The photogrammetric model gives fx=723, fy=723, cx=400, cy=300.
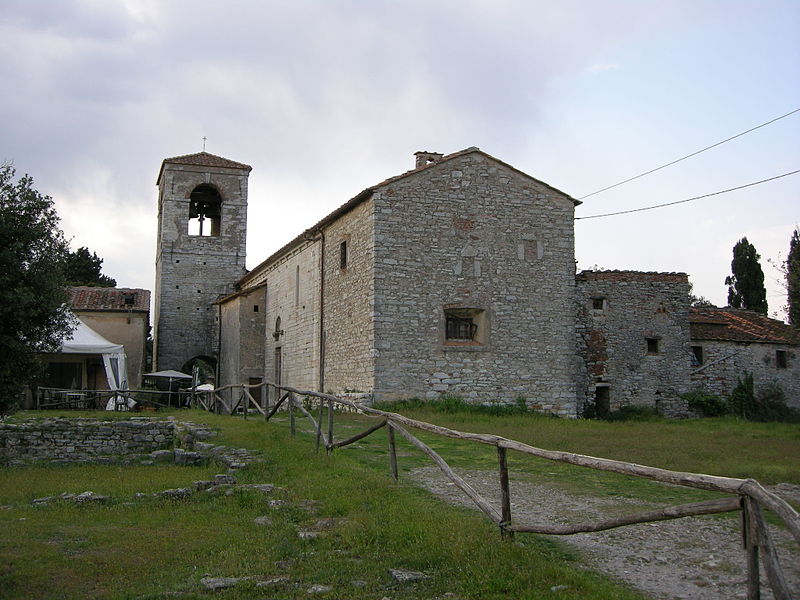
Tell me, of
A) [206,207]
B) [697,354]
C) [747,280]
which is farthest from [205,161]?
[747,280]

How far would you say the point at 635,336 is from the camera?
22.5 m

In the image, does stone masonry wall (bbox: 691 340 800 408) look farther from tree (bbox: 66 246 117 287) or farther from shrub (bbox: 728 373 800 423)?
tree (bbox: 66 246 117 287)

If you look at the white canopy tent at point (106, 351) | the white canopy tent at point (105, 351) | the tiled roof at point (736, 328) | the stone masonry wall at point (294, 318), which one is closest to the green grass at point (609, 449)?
the tiled roof at point (736, 328)

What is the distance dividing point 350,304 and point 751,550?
16.7m

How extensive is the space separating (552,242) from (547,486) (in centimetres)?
1269

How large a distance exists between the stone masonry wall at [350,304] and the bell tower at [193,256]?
13.7 meters

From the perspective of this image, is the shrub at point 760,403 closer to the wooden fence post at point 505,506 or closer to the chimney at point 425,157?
the chimney at point 425,157

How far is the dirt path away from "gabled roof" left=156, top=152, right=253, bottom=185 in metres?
29.3

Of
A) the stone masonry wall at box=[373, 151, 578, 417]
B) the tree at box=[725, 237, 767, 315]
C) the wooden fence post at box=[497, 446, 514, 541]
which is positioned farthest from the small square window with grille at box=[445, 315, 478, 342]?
the tree at box=[725, 237, 767, 315]

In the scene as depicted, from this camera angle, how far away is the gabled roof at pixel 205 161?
34.2 m

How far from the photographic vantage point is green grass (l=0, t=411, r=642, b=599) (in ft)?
17.1

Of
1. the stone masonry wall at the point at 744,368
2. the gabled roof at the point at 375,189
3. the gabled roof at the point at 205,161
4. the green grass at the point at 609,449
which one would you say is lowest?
the green grass at the point at 609,449

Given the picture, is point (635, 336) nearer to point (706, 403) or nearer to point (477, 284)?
point (706, 403)

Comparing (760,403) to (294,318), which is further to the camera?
(294,318)
